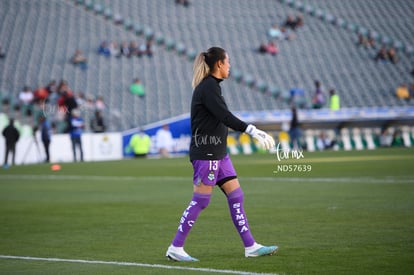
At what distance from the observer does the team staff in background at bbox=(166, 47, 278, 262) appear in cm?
949

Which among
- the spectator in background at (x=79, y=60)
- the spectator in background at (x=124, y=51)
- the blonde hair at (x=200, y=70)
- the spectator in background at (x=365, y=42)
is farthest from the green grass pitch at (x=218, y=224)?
the spectator in background at (x=365, y=42)

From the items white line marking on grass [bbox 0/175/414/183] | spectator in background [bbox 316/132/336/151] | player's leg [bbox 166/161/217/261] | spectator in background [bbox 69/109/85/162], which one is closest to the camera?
player's leg [bbox 166/161/217/261]

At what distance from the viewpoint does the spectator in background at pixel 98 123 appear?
1658 inches

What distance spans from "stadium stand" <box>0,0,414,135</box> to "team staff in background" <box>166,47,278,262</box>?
3372 cm

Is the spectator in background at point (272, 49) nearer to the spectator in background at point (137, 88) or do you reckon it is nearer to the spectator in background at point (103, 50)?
the spectator in background at point (103, 50)

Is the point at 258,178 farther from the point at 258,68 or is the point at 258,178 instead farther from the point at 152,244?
the point at 258,68

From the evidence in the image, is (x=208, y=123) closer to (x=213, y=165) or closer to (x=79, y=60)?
(x=213, y=165)

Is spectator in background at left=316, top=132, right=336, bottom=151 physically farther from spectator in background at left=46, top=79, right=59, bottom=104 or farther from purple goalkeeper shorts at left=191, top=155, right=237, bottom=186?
purple goalkeeper shorts at left=191, top=155, right=237, bottom=186

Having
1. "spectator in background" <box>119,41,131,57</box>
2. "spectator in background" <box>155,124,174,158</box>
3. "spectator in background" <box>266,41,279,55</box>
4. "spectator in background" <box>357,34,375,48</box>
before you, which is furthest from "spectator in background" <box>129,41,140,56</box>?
"spectator in background" <box>357,34,375,48</box>

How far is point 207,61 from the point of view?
9.63 m

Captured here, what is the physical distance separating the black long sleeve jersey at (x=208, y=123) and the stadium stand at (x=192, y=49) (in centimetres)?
3372

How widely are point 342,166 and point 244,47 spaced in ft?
92.1

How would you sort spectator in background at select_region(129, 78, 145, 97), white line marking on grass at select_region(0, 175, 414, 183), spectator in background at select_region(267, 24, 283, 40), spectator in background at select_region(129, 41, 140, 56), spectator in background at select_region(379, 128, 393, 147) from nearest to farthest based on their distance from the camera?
1. white line marking on grass at select_region(0, 175, 414, 183)
2. spectator in background at select_region(379, 128, 393, 147)
3. spectator in background at select_region(129, 78, 145, 97)
4. spectator in background at select_region(129, 41, 140, 56)
5. spectator in background at select_region(267, 24, 283, 40)

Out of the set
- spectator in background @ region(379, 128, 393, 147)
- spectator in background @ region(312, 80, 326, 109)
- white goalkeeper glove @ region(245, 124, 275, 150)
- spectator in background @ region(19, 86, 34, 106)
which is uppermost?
spectator in background @ region(19, 86, 34, 106)
